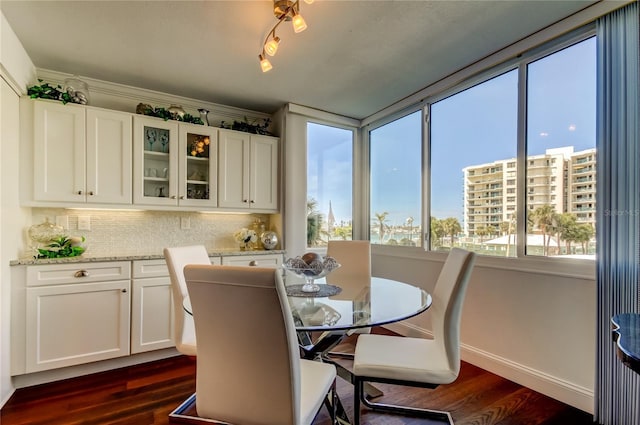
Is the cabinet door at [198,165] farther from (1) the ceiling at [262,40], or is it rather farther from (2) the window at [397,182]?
(2) the window at [397,182]

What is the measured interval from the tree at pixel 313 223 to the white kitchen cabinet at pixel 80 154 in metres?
1.84

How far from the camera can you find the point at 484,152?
2578 millimetres

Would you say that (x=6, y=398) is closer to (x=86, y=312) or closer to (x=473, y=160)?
(x=86, y=312)

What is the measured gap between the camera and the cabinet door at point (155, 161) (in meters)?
2.76

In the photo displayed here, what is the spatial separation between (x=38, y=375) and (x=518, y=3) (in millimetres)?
4120

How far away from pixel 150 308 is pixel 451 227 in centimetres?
277

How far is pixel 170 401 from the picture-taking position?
201cm

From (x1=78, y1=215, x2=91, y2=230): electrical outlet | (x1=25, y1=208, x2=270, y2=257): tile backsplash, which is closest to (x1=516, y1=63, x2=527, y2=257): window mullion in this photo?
(x1=25, y1=208, x2=270, y2=257): tile backsplash

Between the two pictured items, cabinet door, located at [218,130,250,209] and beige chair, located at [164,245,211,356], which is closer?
beige chair, located at [164,245,211,356]

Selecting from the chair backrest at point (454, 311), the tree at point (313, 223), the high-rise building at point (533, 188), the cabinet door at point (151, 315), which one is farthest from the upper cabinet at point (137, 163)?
the chair backrest at point (454, 311)

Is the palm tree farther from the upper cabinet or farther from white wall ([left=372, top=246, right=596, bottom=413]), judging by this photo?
the upper cabinet

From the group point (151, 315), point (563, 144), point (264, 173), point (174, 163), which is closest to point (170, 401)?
point (151, 315)

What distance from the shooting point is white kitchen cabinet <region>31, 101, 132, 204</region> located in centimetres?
239

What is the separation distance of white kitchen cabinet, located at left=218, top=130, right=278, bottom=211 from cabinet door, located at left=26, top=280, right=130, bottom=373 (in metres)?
1.26
